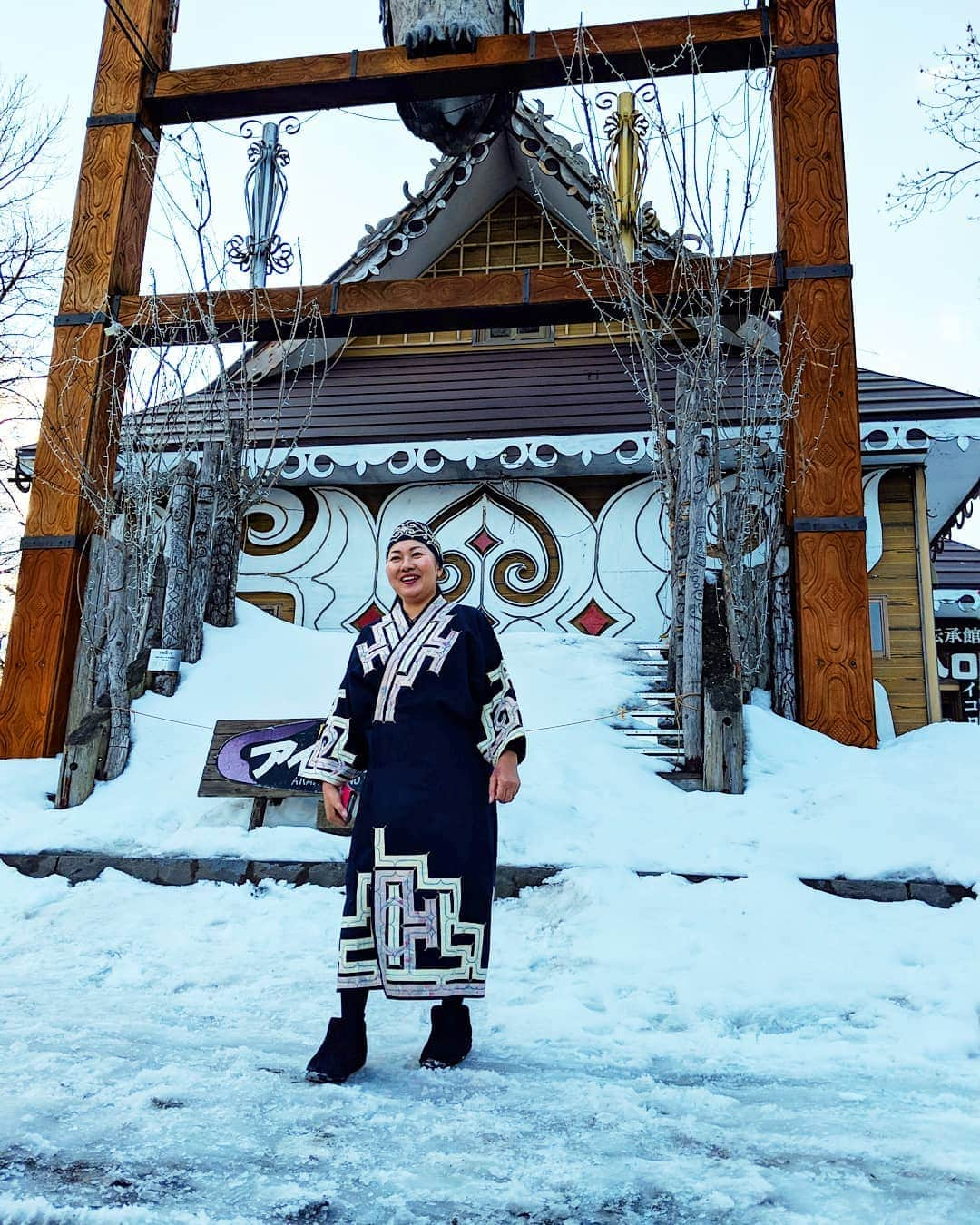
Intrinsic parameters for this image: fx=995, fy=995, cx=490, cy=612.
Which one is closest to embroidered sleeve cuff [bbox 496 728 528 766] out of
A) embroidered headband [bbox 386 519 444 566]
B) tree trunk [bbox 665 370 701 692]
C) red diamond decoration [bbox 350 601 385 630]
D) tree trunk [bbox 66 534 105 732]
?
embroidered headband [bbox 386 519 444 566]

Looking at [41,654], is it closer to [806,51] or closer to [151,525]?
[151,525]

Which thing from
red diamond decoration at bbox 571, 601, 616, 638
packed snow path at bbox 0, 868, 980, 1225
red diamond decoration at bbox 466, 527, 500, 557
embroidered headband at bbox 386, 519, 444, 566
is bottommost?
packed snow path at bbox 0, 868, 980, 1225

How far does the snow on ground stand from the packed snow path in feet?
1.03

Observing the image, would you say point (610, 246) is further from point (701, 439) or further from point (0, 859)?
point (0, 859)

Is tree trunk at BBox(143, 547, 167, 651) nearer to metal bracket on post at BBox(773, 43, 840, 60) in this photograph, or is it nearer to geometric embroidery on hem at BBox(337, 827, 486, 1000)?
geometric embroidery on hem at BBox(337, 827, 486, 1000)

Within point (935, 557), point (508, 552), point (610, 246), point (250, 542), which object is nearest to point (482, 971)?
point (610, 246)

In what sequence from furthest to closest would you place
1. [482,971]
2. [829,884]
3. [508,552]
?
1. [508,552]
2. [829,884]
3. [482,971]

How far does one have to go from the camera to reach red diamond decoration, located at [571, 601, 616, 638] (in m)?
8.81

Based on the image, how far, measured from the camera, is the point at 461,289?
7.45 m

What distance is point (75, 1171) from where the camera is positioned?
1812 millimetres

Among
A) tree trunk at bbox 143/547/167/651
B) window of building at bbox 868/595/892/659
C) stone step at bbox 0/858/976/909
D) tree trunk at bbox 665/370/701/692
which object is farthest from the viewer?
window of building at bbox 868/595/892/659

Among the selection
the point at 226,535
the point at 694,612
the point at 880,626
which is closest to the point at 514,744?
the point at 694,612

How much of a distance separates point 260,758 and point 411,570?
2.62 metres

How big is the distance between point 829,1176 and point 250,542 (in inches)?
336
